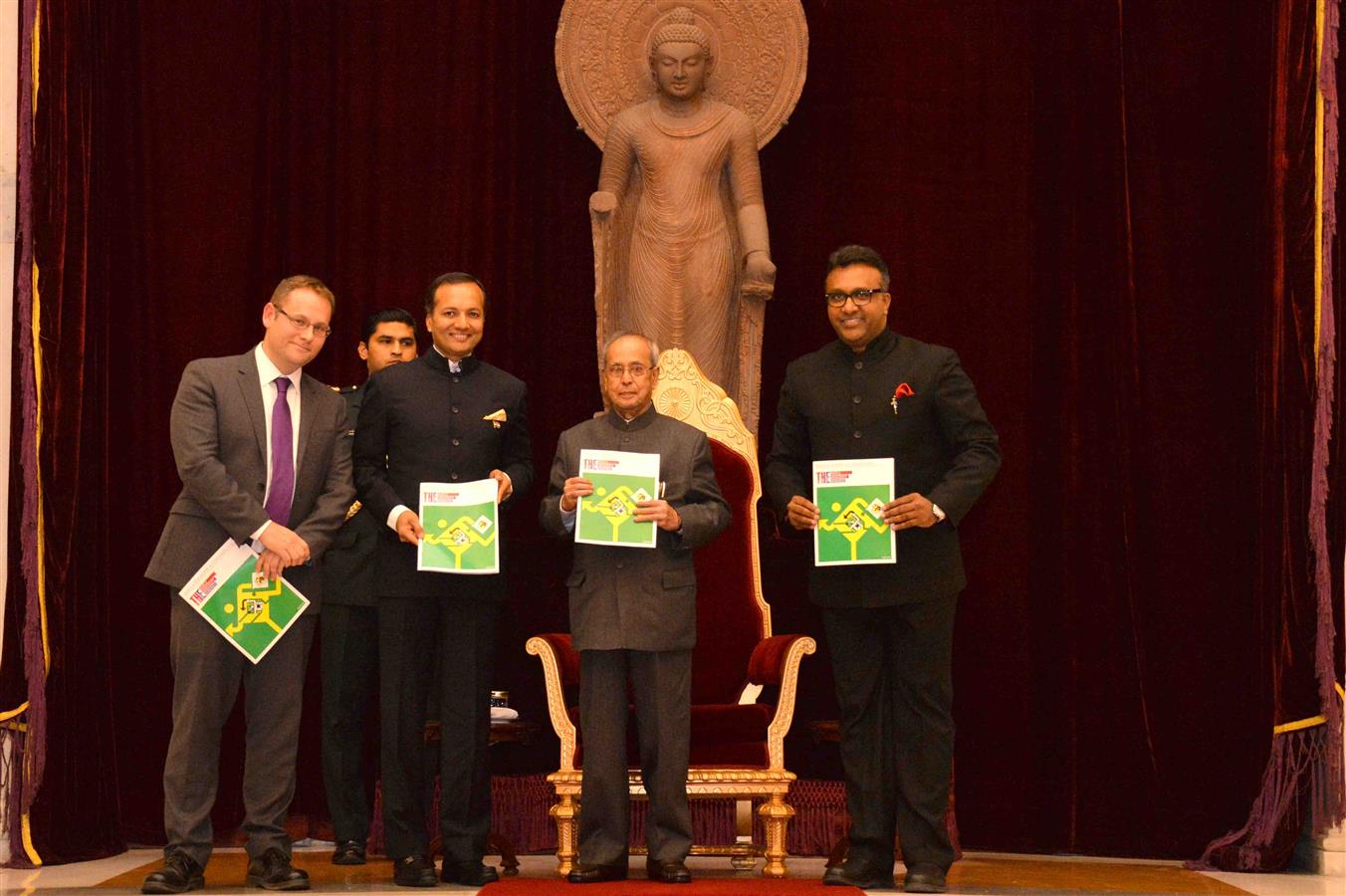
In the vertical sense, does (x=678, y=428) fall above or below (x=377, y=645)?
above

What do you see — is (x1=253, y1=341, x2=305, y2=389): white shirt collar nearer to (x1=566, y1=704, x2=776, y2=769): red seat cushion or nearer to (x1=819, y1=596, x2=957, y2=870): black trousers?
(x1=566, y1=704, x2=776, y2=769): red seat cushion

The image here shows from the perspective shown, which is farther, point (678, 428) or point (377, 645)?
point (377, 645)

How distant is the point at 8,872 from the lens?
16.5 ft

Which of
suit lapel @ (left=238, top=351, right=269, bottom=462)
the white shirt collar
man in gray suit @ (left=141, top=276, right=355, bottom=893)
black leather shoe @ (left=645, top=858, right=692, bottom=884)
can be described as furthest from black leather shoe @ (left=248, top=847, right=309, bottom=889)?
the white shirt collar

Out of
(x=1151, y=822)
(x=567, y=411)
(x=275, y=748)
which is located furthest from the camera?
(x=567, y=411)

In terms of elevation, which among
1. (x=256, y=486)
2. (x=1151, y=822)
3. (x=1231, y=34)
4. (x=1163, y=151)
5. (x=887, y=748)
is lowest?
(x=1151, y=822)

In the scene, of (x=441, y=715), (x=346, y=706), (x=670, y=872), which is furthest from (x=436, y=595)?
(x=670, y=872)

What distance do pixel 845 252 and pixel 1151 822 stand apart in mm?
2695

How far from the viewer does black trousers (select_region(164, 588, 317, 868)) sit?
4277mm

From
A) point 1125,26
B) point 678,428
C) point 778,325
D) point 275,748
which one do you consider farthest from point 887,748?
point 1125,26

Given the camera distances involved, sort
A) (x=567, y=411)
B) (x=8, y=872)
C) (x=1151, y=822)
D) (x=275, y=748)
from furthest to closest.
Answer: (x=567, y=411)
(x=1151, y=822)
(x=8, y=872)
(x=275, y=748)

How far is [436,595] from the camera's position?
4.49 meters

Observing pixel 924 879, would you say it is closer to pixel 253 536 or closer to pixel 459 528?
pixel 459 528

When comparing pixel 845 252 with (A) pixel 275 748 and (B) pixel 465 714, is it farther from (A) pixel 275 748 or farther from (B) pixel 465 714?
(A) pixel 275 748
